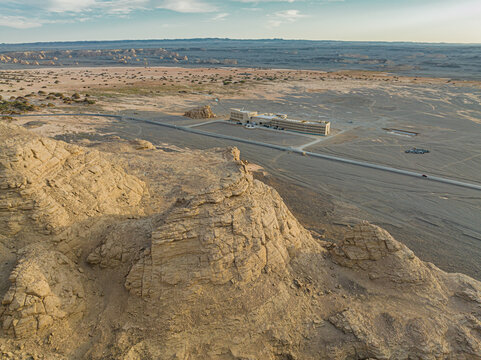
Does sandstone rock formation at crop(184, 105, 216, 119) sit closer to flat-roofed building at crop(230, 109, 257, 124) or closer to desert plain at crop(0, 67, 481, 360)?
flat-roofed building at crop(230, 109, 257, 124)

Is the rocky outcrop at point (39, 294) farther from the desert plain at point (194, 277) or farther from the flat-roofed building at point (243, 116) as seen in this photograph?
the flat-roofed building at point (243, 116)

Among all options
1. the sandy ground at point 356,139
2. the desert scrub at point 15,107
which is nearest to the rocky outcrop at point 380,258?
the sandy ground at point 356,139

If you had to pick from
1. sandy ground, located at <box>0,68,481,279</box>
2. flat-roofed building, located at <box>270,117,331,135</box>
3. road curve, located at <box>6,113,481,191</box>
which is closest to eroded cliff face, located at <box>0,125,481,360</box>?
sandy ground, located at <box>0,68,481,279</box>

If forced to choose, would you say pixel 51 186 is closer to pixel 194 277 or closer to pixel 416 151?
pixel 194 277

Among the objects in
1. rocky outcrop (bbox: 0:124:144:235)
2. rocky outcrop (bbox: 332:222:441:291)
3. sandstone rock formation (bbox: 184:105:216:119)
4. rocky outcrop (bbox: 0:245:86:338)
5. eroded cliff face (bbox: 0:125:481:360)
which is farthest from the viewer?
sandstone rock formation (bbox: 184:105:216:119)

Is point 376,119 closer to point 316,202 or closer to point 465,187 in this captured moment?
point 465,187
